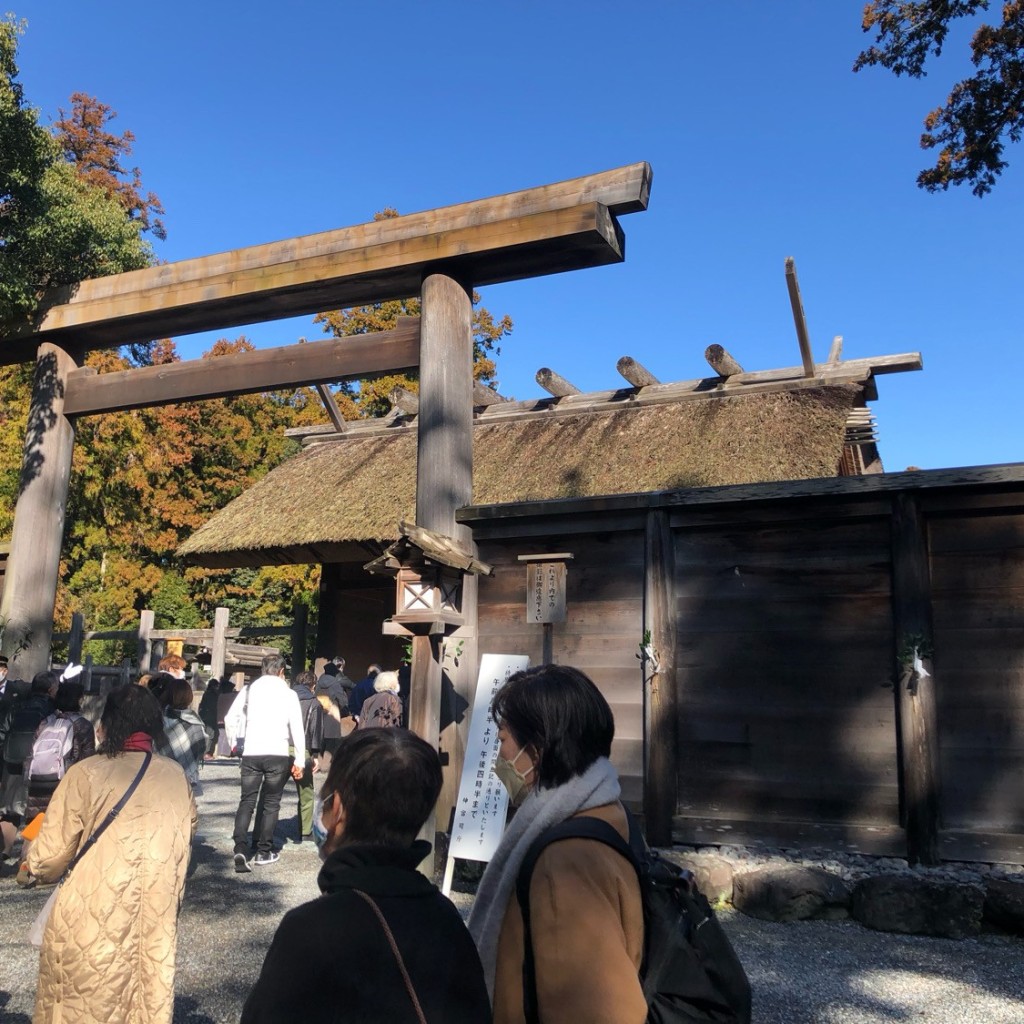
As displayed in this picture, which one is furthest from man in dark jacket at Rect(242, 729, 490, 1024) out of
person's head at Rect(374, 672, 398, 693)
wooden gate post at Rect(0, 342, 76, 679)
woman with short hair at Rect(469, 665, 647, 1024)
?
wooden gate post at Rect(0, 342, 76, 679)

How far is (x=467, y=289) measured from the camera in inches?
258

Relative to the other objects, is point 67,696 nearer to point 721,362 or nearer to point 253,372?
point 253,372

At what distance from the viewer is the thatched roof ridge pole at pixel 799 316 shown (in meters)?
9.21

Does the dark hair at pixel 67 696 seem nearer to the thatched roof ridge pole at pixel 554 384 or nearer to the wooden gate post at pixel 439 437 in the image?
the wooden gate post at pixel 439 437

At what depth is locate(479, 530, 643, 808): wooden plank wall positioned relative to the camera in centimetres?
630

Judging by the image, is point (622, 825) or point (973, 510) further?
point (973, 510)

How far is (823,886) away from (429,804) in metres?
4.23

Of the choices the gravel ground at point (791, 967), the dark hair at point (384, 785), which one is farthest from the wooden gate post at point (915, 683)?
the dark hair at point (384, 785)

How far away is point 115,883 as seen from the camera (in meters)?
2.90

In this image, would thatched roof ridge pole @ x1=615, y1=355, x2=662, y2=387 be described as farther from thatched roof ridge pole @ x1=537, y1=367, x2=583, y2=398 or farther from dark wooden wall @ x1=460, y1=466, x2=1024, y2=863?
dark wooden wall @ x1=460, y1=466, x2=1024, y2=863

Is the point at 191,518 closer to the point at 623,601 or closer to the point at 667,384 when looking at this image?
the point at 667,384

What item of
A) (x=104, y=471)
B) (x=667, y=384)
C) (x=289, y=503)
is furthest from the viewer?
(x=104, y=471)

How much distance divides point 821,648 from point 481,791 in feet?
7.57

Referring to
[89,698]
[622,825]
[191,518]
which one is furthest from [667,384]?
[191,518]
